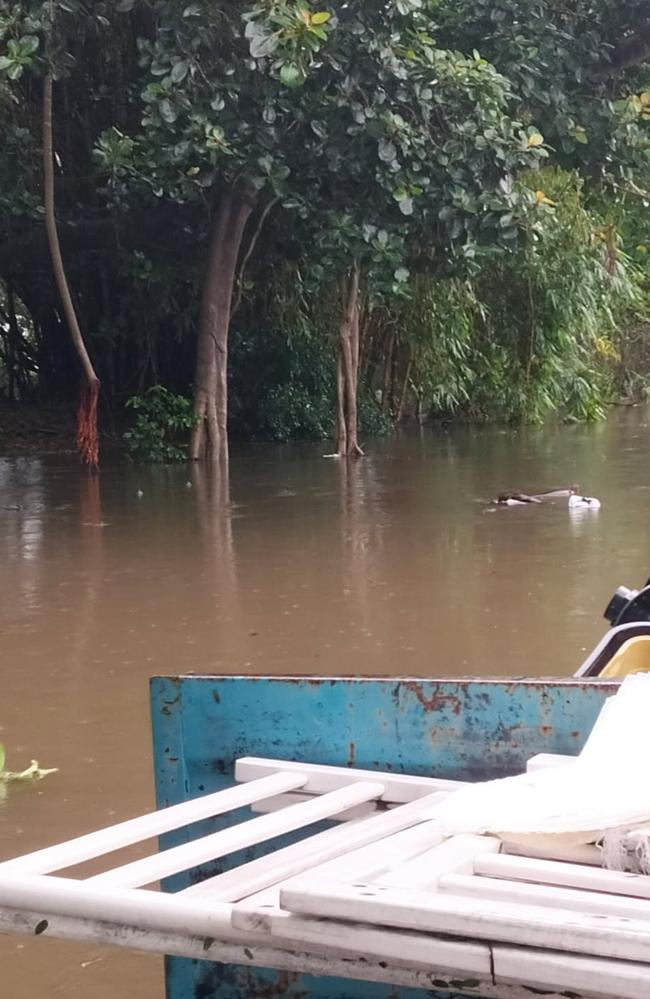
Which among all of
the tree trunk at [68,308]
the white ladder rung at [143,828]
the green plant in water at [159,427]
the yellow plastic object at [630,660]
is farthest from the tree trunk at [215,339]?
the white ladder rung at [143,828]

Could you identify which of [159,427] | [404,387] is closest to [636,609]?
[159,427]

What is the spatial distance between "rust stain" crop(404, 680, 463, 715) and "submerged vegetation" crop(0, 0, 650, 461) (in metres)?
7.78

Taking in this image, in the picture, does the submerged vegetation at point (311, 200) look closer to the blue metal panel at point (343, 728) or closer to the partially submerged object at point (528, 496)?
the partially submerged object at point (528, 496)

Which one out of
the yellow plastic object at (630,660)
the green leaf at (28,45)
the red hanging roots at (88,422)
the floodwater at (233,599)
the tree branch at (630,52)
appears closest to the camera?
the yellow plastic object at (630,660)

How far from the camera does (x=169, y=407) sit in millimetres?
14859

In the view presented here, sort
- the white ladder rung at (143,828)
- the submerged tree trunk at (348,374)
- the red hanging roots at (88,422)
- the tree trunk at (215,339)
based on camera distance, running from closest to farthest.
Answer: the white ladder rung at (143,828) < the red hanging roots at (88,422) < the tree trunk at (215,339) < the submerged tree trunk at (348,374)

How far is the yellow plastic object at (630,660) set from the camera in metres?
2.94

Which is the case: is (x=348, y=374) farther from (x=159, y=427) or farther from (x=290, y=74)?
(x=290, y=74)

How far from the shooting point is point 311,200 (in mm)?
12055

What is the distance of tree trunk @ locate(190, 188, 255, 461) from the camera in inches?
507

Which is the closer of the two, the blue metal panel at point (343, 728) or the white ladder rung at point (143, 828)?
the white ladder rung at point (143, 828)

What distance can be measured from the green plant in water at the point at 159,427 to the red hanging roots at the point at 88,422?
54.7 inches

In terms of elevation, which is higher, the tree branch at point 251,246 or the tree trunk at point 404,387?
the tree branch at point 251,246

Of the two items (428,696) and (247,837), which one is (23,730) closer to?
(428,696)
